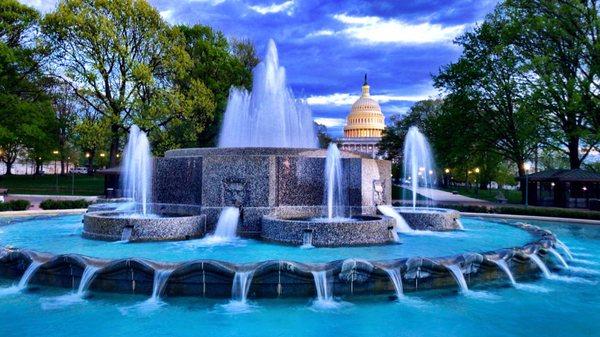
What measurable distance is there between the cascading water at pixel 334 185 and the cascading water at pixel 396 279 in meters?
6.31

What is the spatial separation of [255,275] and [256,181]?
6.31 m

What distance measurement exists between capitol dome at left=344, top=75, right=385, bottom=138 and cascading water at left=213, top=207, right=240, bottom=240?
5401 inches

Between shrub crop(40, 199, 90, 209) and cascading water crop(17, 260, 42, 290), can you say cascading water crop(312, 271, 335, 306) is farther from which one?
shrub crop(40, 199, 90, 209)

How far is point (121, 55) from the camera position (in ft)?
110

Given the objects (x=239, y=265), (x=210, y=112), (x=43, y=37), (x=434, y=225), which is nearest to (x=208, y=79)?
(x=210, y=112)

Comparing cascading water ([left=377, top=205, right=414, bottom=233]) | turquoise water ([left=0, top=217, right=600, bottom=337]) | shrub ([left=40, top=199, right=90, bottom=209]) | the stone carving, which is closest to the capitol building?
shrub ([left=40, top=199, right=90, bottom=209])

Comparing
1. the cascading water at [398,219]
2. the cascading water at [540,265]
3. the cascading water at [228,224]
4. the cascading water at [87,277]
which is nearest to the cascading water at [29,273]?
the cascading water at [87,277]

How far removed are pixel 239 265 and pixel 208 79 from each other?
33375mm

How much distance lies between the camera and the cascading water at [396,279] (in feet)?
28.2

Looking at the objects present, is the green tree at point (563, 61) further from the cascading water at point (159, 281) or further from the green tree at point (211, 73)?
the cascading water at point (159, 281)

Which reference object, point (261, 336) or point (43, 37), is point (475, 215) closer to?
point (261, 336)

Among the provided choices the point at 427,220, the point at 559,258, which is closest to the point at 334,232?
the point at 427,220

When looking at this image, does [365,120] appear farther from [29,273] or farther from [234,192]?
[29,273]

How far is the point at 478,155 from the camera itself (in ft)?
132
